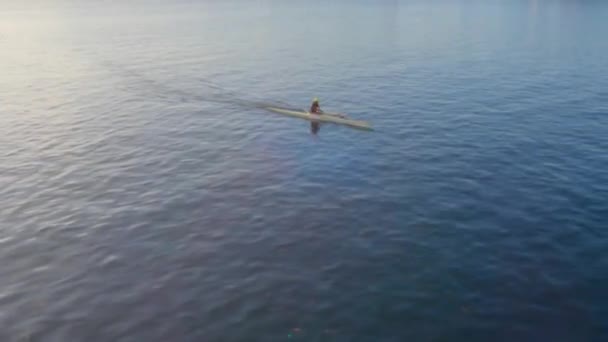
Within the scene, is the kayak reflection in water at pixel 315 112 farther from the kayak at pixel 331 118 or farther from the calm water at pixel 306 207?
the calm water at pixel 306 207

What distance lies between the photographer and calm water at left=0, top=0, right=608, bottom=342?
26922 mm

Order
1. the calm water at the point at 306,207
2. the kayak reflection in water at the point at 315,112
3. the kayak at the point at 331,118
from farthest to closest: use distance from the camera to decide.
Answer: the kayak reflection in water at the point at 315,112
the kayak at the point at 331,118
the calm water at the point at 306,207

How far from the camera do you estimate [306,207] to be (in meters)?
39.2

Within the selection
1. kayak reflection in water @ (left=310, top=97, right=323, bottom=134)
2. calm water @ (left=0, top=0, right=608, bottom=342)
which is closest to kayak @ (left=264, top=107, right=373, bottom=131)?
kayak reflection in water @ (left=310, top=97, right=323, bottom=134)

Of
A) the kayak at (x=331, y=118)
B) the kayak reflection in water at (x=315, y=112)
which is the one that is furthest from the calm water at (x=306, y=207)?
the kayak reflection in water at (x=315, y=112)

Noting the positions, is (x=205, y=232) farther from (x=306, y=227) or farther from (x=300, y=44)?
(x=300, y=44)

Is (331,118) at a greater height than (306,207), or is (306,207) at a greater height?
(331,118)

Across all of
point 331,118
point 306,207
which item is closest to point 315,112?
point 331,118

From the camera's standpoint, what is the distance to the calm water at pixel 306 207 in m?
26.9

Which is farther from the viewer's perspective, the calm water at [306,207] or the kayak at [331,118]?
the kayak at [331,118]

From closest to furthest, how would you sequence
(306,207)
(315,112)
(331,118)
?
(306,207) < (331,118) < (315,112)

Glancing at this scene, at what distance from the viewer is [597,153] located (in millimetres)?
48250

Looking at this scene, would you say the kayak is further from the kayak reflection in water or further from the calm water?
the calm water

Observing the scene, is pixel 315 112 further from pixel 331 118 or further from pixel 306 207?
pixel 306 207
